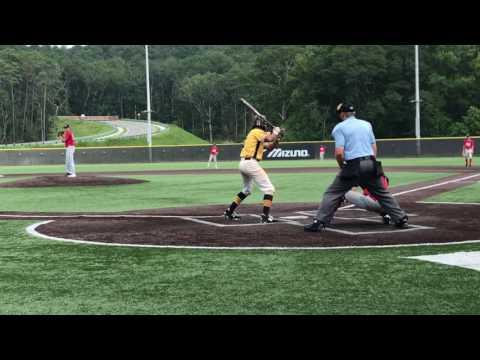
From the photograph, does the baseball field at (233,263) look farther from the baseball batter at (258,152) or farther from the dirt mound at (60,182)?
the dirt mound at (60,182)

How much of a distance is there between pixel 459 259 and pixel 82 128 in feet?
367

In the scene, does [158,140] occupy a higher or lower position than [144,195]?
higher

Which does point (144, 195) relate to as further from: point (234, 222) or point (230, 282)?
point (230, 282)

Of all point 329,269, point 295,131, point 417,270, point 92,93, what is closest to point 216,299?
point 329,269

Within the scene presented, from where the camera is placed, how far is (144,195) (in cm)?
1930

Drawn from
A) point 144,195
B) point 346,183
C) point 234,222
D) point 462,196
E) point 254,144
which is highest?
point 254,144

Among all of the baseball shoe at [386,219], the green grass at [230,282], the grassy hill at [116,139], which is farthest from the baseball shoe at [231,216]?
the grassy hill at [116,139]

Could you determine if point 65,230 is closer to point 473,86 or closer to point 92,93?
point 473,86

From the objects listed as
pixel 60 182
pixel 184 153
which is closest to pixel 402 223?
pixel 60 182

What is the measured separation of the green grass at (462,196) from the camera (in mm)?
15719

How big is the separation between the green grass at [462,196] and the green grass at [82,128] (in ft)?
315

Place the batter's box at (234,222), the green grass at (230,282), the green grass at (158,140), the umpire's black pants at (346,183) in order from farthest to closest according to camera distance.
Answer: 1. the green grass at (158,140)
2. the batter's box at (234,222)
3. the umpire's black pants at (346,183)
4. the green grass at (230,282)

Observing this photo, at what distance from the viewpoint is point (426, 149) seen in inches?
1943

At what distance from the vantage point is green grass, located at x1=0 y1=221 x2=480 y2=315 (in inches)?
215
